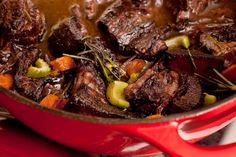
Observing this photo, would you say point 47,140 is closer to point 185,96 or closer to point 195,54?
point 185,96

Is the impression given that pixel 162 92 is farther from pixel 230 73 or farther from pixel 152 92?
pixel 230 73

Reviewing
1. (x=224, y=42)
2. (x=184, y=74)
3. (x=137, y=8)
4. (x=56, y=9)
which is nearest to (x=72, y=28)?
(x=56, y=9)

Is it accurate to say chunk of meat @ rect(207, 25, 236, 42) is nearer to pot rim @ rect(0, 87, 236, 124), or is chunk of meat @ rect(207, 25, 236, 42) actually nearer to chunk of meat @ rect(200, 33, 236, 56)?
chunk of meat @ rect(200, 33, 236, 56)

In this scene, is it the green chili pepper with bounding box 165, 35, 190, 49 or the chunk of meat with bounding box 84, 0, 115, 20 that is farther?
the chunk of meat with bounding box 84, 0, 115, 20

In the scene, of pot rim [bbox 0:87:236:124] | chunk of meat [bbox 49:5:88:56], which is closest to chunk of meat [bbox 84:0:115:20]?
chunk of meat [bbox 49:5:88:56]

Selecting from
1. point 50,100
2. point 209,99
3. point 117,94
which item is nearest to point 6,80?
point 50,100

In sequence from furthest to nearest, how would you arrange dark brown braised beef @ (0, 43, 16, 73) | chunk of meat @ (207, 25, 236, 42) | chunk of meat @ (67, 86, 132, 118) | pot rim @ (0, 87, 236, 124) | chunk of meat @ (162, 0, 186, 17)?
chunk of meat @ (162, 0, 186, 17) < chunk of meat @ (207, 25, 236, 42) < dark brown braised beef @ (0, 43, 16, 73) < chunk of meat @ (67, 86, 132, 118) < pot rim @ (0, 87, 236, 124)
